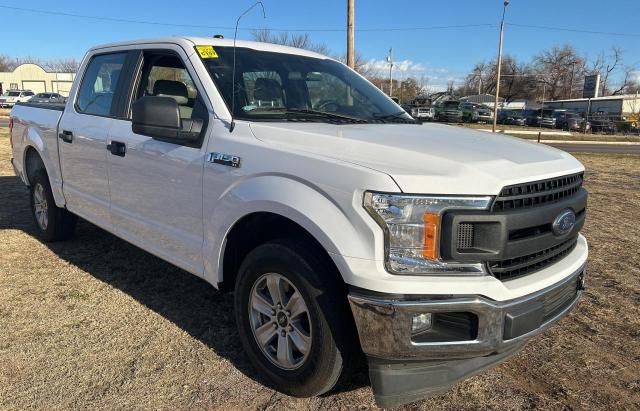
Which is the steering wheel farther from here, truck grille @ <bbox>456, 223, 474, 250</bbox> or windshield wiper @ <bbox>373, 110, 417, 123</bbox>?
truck grille @ <bbox>456, 223, 474, 250</bbox>

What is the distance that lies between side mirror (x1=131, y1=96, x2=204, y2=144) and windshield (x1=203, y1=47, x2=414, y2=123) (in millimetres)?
292

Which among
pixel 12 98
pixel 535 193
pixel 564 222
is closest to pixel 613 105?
pixel 12 98

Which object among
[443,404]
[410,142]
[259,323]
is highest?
[410,142]

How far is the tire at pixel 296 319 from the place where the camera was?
8.21 ft

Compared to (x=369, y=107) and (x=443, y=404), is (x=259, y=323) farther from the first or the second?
(x=369, y=107)

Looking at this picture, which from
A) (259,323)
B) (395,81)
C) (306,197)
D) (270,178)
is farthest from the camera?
(395,81)

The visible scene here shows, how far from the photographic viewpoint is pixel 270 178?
8.90 feet

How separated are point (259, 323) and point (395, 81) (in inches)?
3176

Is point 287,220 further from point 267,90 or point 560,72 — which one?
point 560,72


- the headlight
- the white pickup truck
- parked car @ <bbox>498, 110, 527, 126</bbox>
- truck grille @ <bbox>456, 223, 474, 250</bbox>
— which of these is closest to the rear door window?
the white pickup truck

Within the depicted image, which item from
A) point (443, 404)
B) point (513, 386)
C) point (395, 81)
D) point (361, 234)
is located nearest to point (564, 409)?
point (513, 386)

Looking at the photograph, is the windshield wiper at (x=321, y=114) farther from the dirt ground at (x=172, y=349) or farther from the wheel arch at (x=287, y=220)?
the dirt ground at (x=172, y=349)

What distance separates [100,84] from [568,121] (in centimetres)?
4709

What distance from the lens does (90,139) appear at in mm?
4262
